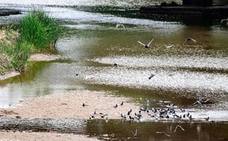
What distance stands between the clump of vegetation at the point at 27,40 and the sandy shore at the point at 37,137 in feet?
21.4

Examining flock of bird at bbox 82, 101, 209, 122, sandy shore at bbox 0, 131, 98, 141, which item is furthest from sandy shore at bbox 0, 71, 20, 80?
sandy shore at bbox 0, 131, 98, 141

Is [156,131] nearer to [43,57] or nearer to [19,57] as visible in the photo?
[19,57]

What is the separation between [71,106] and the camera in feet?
45.8

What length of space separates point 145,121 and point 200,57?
9.94m

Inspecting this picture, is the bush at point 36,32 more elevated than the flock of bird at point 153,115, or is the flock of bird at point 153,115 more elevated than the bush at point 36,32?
the bush at point 36,32

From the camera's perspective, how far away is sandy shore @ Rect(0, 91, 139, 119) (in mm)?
13227

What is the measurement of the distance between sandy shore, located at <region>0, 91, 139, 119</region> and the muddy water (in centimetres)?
44

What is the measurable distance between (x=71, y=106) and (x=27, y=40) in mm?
8345

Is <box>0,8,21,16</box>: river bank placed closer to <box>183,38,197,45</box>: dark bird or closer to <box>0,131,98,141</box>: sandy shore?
<box>183,38,197,45</box>: dark bird

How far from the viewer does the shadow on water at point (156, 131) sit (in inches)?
463

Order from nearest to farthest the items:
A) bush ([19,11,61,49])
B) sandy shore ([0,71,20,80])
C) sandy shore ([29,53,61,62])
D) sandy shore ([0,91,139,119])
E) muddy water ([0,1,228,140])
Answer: sandy shore ([0,91,139,119])
muddy water ([0,1,228,140])
sandy shore ([0,71,20,80])
sandy shore ([29,53,61,62])
bush ([19,11,61,49])

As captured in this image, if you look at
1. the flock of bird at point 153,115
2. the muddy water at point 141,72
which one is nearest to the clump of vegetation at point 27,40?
the muddy water at point 141,72

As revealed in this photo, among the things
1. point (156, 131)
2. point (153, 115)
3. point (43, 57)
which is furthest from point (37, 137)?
point (43, 57)

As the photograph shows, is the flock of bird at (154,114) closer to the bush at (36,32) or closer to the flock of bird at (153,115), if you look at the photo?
the flock of bird at (153,115)
